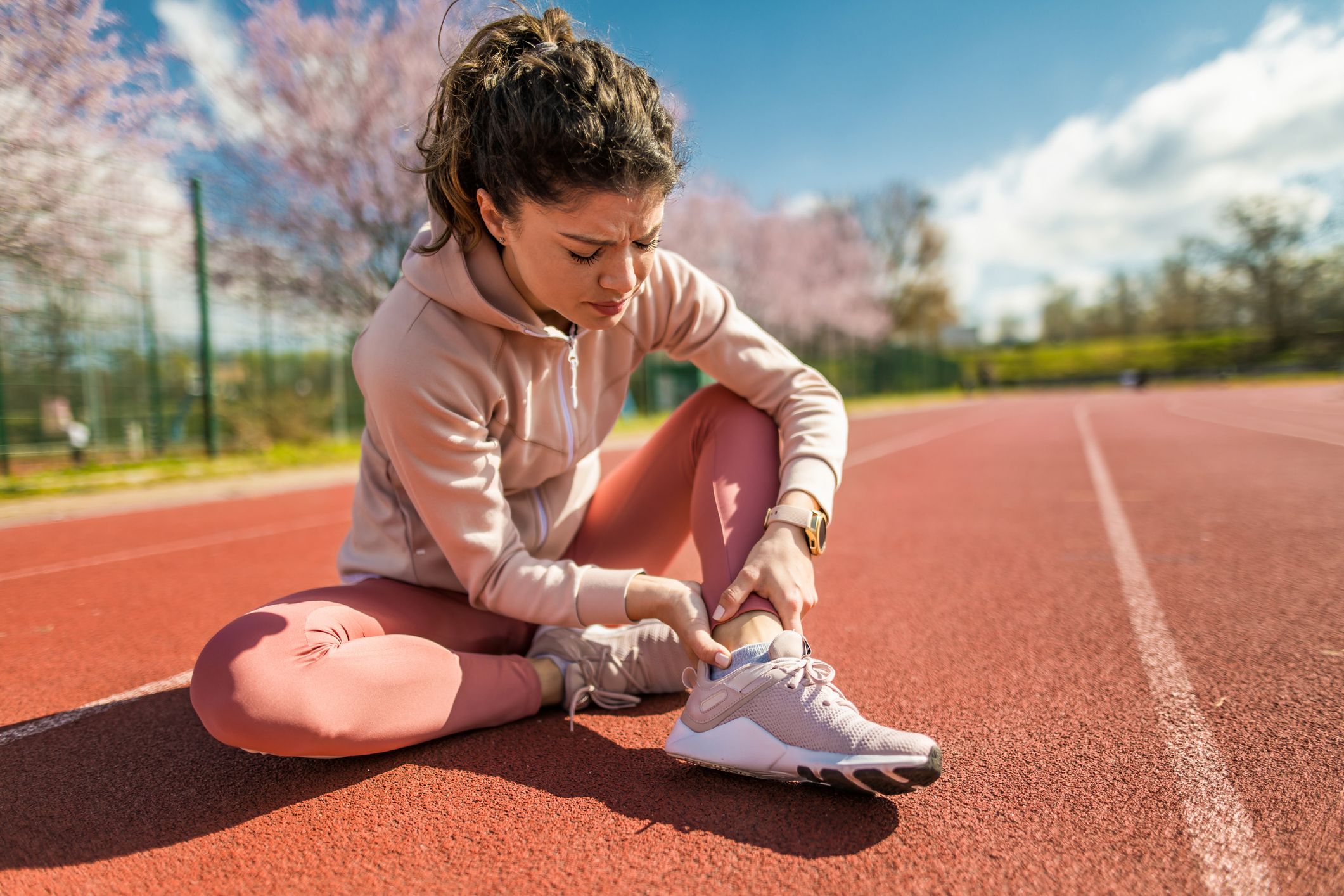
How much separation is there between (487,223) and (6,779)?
1.67 m

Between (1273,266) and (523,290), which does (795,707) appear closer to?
(523,290)

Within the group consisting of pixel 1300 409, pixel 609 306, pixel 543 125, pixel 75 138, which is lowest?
pixel 1300 409

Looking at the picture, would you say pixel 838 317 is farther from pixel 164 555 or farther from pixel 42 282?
pixel 164 555

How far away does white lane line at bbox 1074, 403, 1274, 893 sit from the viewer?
4.39 feet

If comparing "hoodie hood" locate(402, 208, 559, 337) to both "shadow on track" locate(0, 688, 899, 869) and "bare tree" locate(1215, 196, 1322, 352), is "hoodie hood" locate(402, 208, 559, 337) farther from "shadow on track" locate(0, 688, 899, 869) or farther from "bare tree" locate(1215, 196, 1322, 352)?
"bare tree" locate(1215, 196, 1322, 352)

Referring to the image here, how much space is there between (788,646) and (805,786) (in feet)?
0.97

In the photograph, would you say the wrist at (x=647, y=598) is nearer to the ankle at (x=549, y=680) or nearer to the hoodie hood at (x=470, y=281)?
the ankle at (x=549, y=680)

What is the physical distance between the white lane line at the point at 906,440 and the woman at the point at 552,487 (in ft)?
21.5

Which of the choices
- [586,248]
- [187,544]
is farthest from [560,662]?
[187,544]

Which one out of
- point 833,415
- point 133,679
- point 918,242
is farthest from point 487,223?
point 918,242

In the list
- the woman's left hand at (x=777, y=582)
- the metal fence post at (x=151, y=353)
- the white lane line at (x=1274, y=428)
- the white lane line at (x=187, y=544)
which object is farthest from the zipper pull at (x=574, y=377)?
the white lane line at (x=1274, y=428)

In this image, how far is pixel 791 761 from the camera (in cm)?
157

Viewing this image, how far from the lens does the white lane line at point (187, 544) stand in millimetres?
4242

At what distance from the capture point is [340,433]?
1320cm
